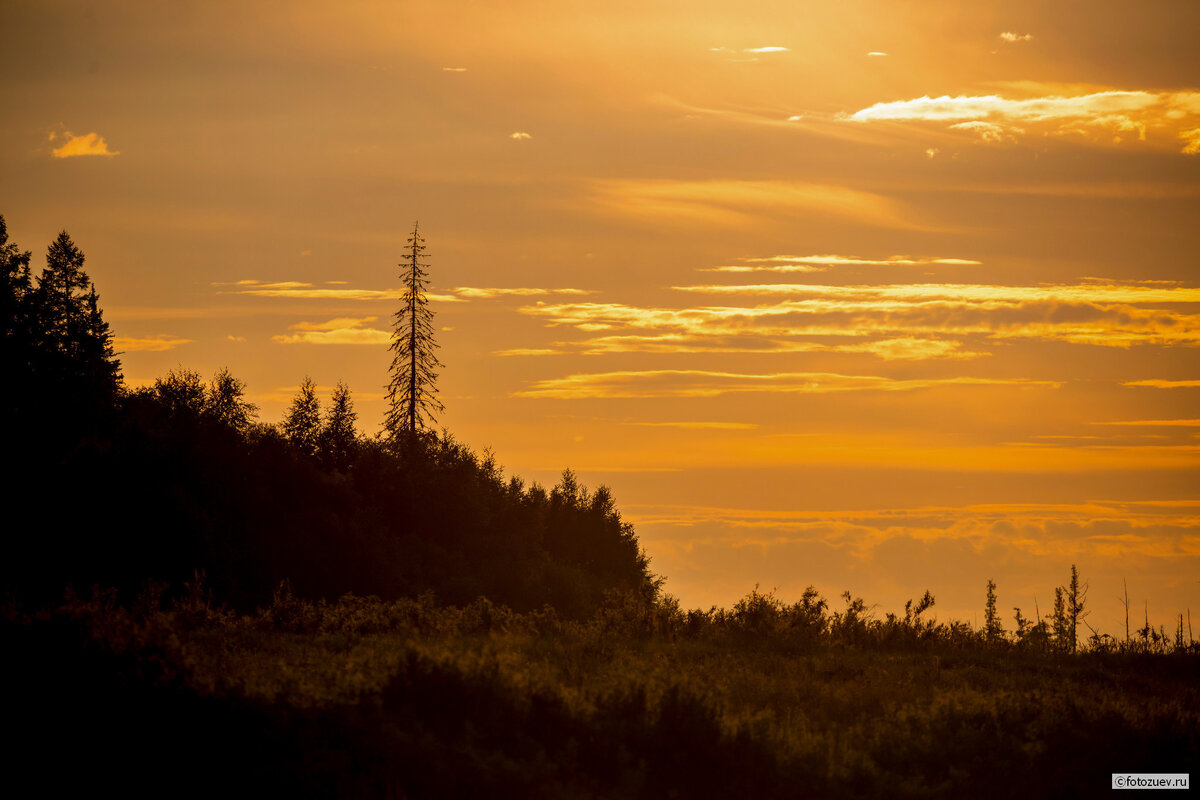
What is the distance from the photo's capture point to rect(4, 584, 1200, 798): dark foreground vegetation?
15.5 m

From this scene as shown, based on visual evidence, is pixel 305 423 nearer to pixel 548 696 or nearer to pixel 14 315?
pixel 14 315

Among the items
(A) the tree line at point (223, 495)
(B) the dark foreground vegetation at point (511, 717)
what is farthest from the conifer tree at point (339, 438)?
(B) the dark foreground vegetation at point (511, 717)

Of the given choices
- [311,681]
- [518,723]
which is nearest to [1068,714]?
[518,723]

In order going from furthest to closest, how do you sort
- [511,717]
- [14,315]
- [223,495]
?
[14,315] → [223,495] → [511,717]

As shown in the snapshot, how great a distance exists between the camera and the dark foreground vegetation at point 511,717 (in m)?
15.5

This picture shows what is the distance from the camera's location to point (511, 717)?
56.9 ft

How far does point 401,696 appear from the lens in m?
17.3

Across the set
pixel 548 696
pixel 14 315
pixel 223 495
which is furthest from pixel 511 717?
pixel 14 315

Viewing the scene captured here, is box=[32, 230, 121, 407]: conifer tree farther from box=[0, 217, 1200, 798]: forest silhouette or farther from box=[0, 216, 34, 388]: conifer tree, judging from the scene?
box=[0, 217, 1200, 798]: forest silhouette

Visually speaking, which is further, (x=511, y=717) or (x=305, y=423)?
(x=305, y=423)

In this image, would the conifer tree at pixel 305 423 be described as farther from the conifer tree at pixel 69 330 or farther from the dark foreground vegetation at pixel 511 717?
the dark foreground vegetation at pixel 511 717

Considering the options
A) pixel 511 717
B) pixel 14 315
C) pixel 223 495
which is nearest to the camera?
pixel 511 717

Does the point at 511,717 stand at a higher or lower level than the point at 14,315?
lower

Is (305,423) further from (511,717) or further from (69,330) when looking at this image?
(511,717)
